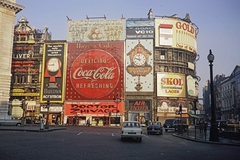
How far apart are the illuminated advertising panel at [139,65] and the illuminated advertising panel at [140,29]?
1143mm

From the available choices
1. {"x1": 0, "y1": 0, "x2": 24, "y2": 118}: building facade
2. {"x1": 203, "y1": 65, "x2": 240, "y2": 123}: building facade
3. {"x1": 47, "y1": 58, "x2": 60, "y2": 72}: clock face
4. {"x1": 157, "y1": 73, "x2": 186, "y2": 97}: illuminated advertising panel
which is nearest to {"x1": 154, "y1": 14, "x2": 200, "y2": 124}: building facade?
{"x1": 157, "y1": 73, "x2": 186, "y2": 97}: illuminated advertising panel

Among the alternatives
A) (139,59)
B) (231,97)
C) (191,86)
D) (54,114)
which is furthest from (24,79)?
(231,97)

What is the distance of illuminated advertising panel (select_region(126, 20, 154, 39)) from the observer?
180ft

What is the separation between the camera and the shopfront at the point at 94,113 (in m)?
53.1

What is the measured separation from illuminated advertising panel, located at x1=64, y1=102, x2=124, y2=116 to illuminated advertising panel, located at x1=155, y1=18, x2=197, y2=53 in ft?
54.3

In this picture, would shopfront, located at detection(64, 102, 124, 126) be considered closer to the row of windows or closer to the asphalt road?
the row of windows

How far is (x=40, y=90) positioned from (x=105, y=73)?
607 inches

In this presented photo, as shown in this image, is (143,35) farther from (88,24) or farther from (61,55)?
(61,55)

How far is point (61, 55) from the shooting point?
185 feet

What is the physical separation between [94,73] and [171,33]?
19.6 metres

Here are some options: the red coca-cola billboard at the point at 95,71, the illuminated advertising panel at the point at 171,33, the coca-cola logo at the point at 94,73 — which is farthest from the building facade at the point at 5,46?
the illuminated advertising panel at the point at 171,33

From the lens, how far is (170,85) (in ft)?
A: 177

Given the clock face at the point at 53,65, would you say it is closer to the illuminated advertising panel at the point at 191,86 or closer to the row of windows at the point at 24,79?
the row of windows at the point at 24,79

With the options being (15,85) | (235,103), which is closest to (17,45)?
(15,85)
